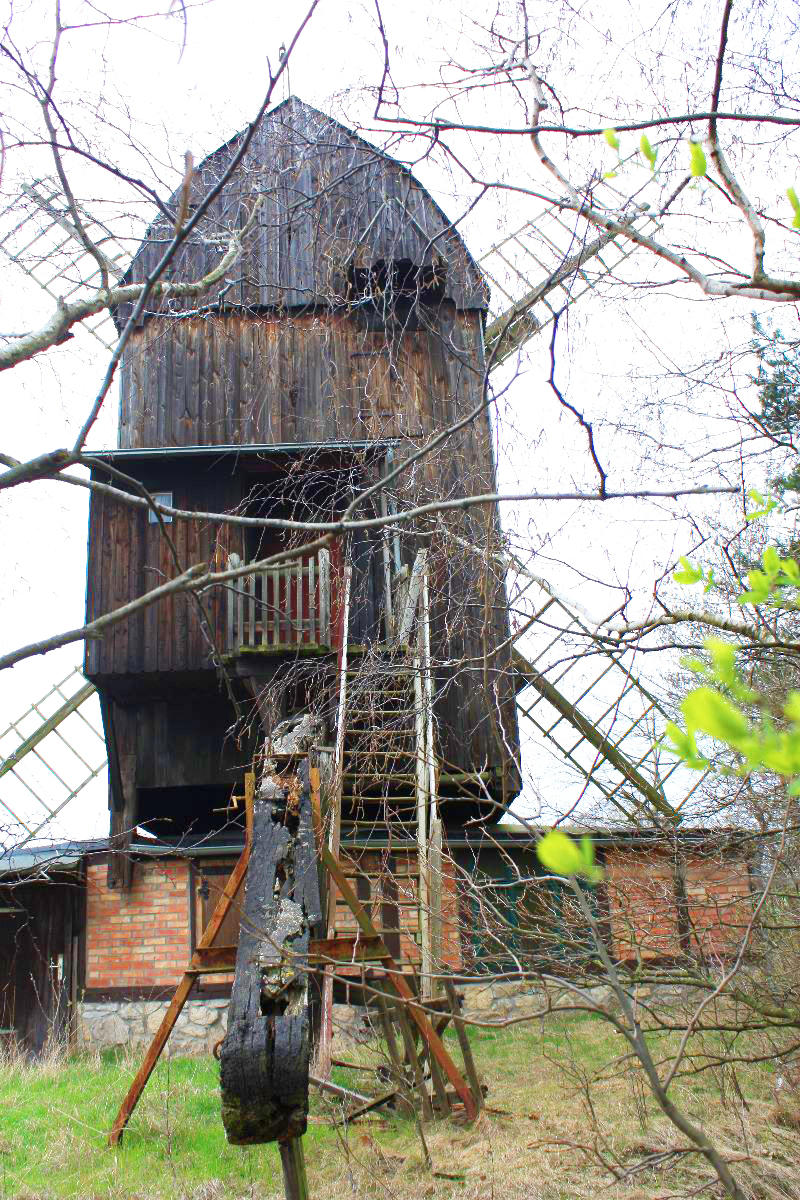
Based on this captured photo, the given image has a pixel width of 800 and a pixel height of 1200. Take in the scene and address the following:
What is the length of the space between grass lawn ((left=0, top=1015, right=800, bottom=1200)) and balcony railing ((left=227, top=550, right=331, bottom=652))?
12.9ft

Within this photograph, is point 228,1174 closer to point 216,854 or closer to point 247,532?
point 216,854

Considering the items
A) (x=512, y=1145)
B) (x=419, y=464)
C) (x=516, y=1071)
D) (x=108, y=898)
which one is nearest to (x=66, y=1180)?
(x=512, y=1145)

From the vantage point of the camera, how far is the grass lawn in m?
4.49

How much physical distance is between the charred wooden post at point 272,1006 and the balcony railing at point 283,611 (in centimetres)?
422

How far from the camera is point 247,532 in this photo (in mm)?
11250

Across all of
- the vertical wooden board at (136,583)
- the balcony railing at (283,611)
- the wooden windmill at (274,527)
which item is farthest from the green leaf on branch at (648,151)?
the vertical wooden board at (136,583)

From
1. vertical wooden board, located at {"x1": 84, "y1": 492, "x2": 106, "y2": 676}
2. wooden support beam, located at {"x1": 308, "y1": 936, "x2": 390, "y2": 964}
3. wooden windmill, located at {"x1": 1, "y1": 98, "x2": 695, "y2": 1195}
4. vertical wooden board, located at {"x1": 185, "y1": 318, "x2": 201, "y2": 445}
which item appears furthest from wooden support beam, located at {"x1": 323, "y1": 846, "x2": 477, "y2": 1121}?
vertical wooden board, located at {"x1": 185, "y1": 318, "x2": 201, "y2": 445}

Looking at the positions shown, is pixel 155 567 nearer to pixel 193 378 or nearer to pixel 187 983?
pixel 193 378

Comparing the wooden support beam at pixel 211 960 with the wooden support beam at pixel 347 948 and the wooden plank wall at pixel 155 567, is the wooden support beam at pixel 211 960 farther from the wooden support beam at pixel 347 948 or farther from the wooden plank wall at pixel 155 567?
the wooden plank wall at pixel 155 567

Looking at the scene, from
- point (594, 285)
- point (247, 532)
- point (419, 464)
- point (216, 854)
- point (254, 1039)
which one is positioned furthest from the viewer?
point (247, 532)

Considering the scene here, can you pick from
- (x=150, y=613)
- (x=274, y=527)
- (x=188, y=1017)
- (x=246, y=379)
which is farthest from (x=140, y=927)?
(x=246, y=379)

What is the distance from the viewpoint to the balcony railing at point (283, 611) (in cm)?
905

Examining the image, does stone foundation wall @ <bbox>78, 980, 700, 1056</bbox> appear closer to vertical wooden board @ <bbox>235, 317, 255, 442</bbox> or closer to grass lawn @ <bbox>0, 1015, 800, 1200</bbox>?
grass lawn @ <bbox>0, 1015, 800, 1200</bbox>

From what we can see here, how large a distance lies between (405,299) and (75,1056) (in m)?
9.21
